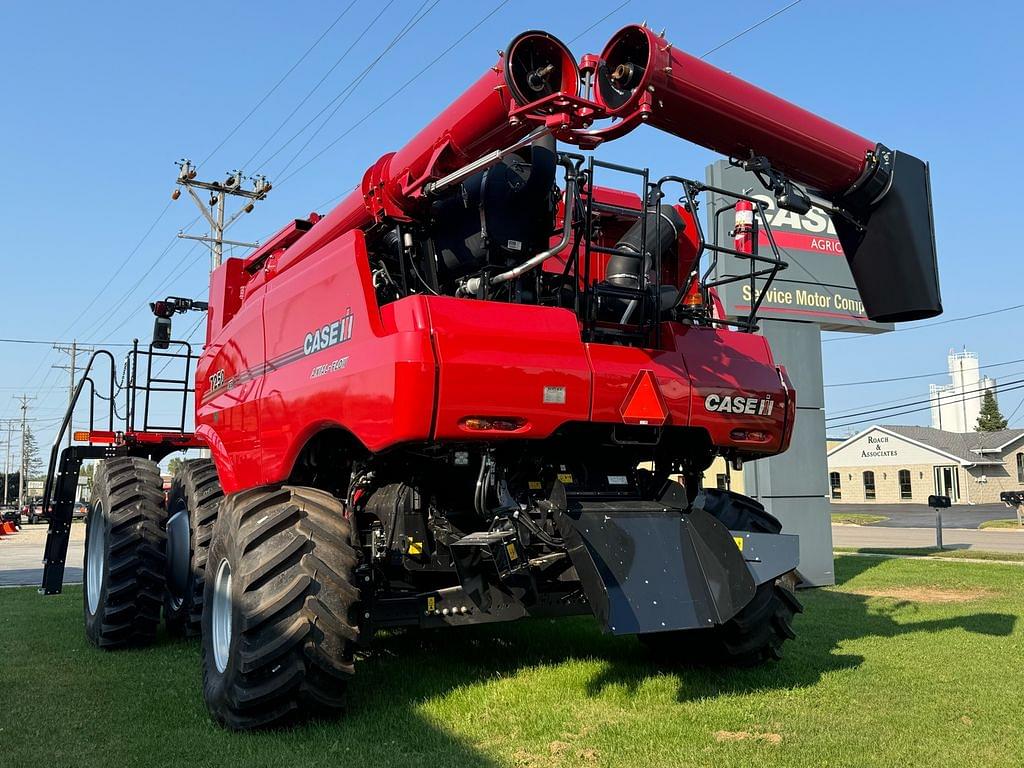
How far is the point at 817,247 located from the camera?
508 inches

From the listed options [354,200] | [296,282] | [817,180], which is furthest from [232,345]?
[817,180]

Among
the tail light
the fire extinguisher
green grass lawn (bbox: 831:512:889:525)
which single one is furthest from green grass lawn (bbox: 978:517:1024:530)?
Result: the tail light

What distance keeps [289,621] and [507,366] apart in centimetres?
168

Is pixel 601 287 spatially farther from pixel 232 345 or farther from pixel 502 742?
A: pixel 232 345

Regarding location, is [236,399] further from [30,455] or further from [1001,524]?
[30,455]

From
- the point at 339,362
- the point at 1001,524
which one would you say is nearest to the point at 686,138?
the point at 339,362

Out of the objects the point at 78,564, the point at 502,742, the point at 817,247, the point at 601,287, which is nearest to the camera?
the point at 502,742

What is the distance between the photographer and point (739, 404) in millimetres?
5211

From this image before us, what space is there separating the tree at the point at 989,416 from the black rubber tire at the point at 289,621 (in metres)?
86.3

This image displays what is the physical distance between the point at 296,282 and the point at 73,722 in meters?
2.86

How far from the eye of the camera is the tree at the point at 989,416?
263 ft

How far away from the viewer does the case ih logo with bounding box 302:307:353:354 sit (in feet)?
15.6

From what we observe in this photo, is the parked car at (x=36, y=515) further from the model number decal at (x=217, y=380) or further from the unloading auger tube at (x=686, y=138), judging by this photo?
the unloading auger tube at (x=686, y=138)

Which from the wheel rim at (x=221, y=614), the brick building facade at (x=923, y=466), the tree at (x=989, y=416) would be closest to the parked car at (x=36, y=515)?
the wheel rim at (x=221, y=614)
